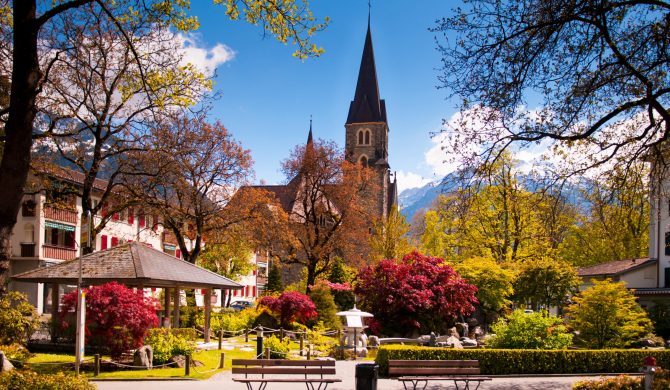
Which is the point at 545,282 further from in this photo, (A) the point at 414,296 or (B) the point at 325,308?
(B) the point at 325,308

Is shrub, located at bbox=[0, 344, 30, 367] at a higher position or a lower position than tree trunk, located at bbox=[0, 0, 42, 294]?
lower

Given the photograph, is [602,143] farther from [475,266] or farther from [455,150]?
[475,266]

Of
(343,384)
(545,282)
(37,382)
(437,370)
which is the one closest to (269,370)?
(343,384)

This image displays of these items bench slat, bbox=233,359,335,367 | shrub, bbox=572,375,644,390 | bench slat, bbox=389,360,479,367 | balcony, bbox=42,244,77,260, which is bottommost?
shrub, bbox=572,375,644,390

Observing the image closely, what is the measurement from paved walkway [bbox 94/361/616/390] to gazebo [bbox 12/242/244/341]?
6.15 m

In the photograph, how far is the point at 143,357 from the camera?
18641 millimetres

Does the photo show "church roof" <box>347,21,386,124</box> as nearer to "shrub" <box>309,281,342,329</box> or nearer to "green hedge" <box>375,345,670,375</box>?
"shrub" <box>309,281,342,329</box>

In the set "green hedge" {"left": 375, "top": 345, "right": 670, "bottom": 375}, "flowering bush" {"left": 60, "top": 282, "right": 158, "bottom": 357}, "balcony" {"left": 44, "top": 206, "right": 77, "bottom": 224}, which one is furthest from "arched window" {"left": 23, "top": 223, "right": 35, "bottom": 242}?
"green hedge" {"left": 375, "top": 345, "right": 670, "bottom": 375}

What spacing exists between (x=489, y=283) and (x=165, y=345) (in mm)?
19576

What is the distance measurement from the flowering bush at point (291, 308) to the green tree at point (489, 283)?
8.83 m

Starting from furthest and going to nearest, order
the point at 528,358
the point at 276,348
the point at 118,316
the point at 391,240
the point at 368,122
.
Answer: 1. the point at 368,122
2. the point at 391,240
3. the point at 276,348
4. the point at 528,358
5. the point at 118,316

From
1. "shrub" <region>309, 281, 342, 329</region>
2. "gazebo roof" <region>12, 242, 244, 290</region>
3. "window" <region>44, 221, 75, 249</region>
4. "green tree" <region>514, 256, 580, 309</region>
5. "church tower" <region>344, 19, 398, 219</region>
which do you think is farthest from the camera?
"church tower" <region>344, 19, 398, 219</region>

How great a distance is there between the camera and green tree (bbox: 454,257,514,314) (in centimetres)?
3384

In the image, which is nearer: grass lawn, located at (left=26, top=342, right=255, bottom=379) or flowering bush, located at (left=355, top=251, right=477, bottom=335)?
grass lawn, located at (left=26, top=342, right=255, bottom=379)
